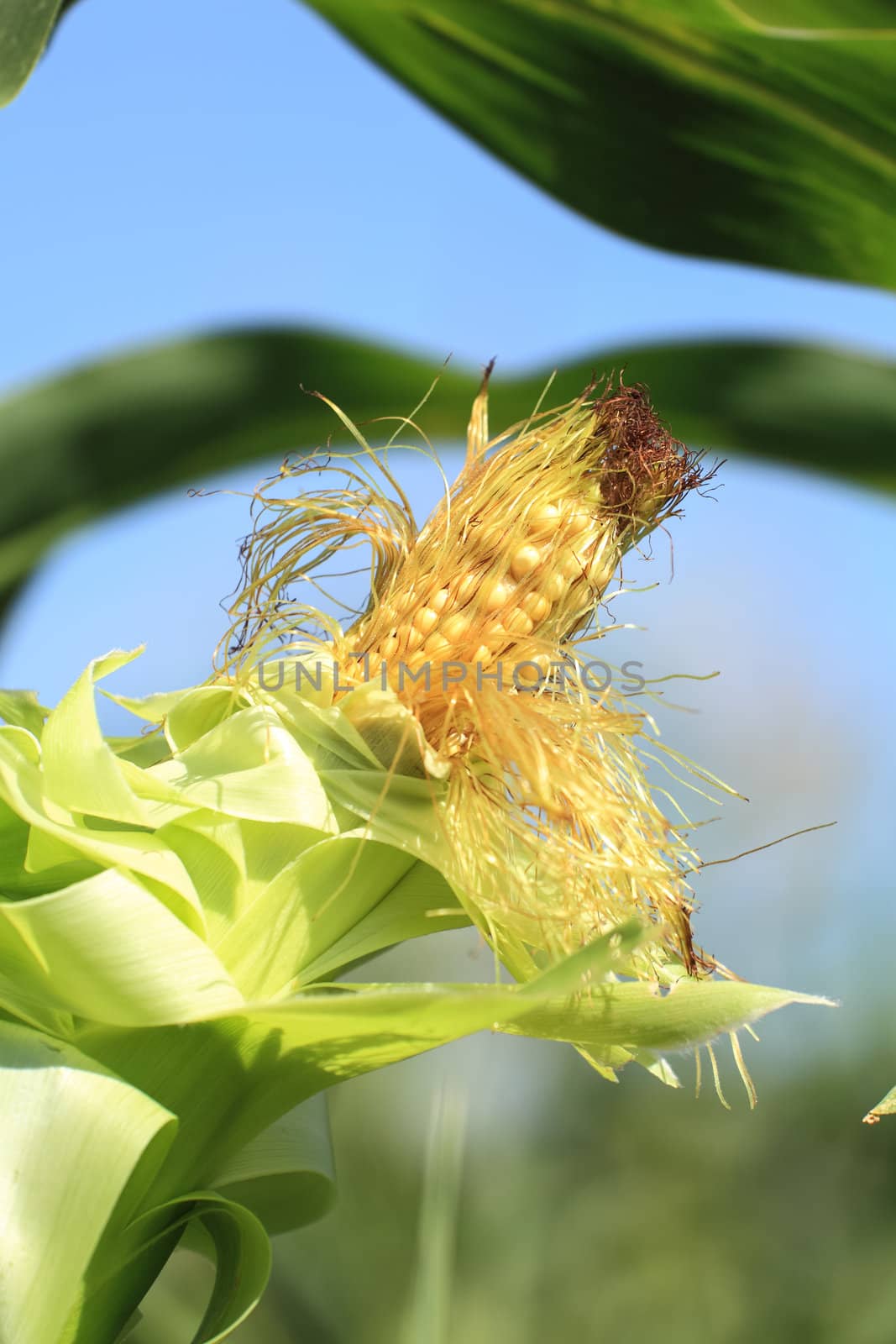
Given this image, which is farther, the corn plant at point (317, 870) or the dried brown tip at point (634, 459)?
the dried brown tip at point (634, 459)

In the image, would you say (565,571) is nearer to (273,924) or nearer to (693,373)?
(273,924)

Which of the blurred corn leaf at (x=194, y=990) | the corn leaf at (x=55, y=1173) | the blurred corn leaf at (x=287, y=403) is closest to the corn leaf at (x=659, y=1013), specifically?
the blurred corn leaf at (x=194, y=990)

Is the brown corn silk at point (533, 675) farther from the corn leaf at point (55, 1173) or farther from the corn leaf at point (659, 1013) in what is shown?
the corn leaf at point (55, 1173)

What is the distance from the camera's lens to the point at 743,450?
1.52 metres

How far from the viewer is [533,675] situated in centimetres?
64

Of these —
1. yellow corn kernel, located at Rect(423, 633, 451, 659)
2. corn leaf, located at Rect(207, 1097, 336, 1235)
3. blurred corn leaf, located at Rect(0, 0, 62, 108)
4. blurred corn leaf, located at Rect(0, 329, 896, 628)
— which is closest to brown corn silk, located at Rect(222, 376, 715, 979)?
yellow corn kernel, located at Rect(423, 633, 451, 659)

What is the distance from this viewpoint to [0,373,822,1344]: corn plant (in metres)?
0.47

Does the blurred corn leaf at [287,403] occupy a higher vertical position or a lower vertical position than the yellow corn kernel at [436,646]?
higher

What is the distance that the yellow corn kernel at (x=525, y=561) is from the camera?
2.11 feet

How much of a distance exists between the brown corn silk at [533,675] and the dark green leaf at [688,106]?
45cm

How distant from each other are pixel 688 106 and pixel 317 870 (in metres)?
0.85

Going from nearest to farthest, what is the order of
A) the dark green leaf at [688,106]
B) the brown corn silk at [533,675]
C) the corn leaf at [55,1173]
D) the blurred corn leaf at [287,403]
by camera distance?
1. the corn leaf at [55,1173]
2. the brown corn silk at [533,675]
3. the dark green leaf at [688,106]
4. the blurred corn leaf at [287,403]

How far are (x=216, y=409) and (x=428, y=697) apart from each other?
3.24 feet

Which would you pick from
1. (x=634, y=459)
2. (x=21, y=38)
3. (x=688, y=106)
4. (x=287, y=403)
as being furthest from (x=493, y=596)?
(x=287, y=403)
